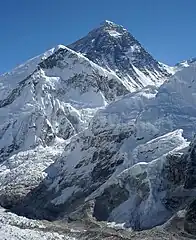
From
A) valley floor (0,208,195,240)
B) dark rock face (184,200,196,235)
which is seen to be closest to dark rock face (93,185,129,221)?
valley floor (0,208,195,240)

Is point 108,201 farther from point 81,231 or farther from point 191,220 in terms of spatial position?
point 191,220

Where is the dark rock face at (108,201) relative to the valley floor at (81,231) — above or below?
above

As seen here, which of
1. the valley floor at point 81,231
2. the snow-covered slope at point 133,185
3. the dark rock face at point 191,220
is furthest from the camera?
the snow-covered slope at point 133,185

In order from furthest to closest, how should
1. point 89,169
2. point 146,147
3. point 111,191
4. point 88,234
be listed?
point 89,169, point 146,147, point 111,191, point 88,234

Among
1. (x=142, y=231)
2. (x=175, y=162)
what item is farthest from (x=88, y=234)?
(x=175, y=162)

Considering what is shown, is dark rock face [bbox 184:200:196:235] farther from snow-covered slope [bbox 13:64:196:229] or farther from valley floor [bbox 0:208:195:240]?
snow-covered slope [bbox 13:64:196:229]

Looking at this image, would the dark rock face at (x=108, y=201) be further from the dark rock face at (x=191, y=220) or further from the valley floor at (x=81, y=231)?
the dark rock face at (x=191, y=220)

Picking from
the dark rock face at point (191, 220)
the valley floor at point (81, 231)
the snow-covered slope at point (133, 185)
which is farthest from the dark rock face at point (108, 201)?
the dark rock face at point (191, 220)

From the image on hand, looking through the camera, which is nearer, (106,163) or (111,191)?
(111,191)

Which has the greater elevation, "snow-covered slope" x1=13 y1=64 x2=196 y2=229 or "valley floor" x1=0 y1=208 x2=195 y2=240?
"snow-covered slope" x1=13 y1=64 x2=196 y2=229

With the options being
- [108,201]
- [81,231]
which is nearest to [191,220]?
[81,231]

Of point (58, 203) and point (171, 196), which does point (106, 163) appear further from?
point (171, 196)
